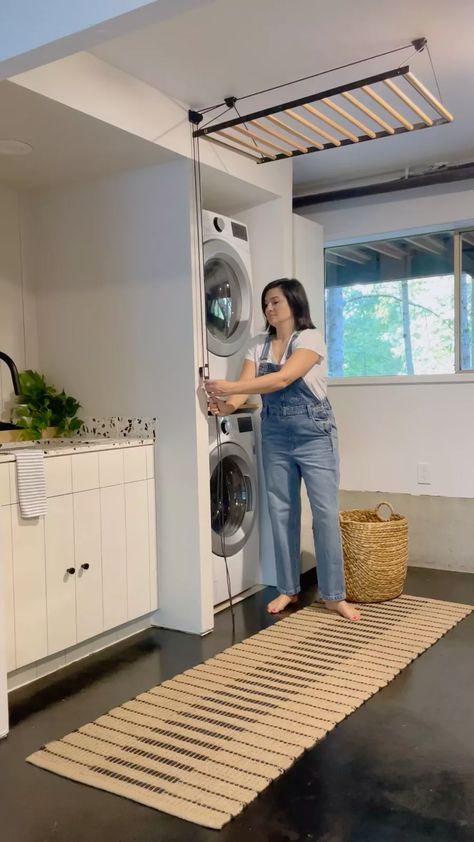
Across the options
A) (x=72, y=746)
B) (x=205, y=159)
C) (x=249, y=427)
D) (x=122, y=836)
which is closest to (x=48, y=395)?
(x=249, y=427)

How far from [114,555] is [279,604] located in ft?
2.70

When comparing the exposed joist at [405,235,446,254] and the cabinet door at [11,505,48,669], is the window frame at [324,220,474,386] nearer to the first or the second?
the exposed joist at [405,235,446,254]

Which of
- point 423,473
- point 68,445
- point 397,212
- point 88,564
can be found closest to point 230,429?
point 68,445

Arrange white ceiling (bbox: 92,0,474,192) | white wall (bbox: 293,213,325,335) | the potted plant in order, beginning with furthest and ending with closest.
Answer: white wall (bbox: 293,213,325,335) < the potted plant < white ceiling (bbox: 92,0,474,192)

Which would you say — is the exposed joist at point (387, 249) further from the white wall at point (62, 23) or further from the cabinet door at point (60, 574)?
the white wall at point (62, 23)

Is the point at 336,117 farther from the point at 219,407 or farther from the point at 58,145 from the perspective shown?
the point at 219,407

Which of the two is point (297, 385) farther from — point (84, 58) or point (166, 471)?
point (84, 58)

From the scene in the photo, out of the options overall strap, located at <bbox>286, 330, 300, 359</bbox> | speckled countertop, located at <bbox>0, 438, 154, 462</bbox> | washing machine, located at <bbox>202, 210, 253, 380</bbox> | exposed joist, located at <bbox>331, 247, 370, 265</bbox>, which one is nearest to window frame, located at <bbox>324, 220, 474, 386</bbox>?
exposed joist, located at <bbox>331, 247, 370, 265</bbox>

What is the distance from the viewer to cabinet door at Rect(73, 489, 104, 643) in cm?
257

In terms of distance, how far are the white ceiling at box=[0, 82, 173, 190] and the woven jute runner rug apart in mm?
1869

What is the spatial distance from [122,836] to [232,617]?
1.52 metres

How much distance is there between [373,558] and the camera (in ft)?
10.3

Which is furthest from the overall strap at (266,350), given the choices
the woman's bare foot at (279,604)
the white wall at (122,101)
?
the woman's bare foot at (279,604)

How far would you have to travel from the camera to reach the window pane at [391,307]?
384 centimetres
